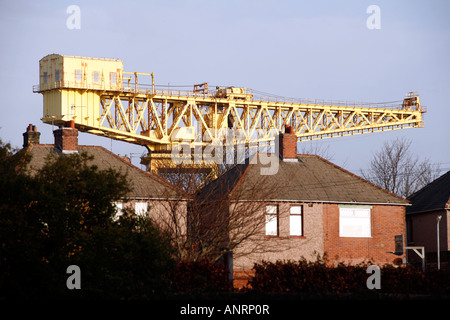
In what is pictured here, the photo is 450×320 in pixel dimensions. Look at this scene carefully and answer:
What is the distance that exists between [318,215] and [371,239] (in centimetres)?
305

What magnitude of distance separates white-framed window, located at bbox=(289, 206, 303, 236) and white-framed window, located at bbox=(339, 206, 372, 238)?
209 cm

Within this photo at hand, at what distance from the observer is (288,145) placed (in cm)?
4272

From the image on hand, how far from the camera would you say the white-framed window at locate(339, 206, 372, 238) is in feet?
131

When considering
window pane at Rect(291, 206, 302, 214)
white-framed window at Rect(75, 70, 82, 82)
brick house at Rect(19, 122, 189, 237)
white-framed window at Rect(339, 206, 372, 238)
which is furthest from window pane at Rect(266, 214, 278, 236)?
white-framed window at Rect(75, 70, 82, 82)

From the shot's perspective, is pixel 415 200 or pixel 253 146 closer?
pixel 415 200

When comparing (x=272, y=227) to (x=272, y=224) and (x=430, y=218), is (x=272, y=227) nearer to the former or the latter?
(x=272, y=224)

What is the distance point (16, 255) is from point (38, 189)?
1.84 metres

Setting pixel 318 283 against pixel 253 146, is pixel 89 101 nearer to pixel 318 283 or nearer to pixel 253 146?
pixel 253 146

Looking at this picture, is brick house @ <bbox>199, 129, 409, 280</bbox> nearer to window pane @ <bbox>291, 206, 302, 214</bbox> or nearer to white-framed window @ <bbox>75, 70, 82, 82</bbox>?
window pane @ <bbox>291, 206, 302, 214</bbox>

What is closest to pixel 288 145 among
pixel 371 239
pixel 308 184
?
pixel 308 184

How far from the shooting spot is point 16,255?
→ 69.3 feet

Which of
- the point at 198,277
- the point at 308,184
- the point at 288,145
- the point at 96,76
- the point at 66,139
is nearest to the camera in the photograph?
the point at 198,277

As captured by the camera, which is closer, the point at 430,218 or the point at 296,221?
the point at 296,221
